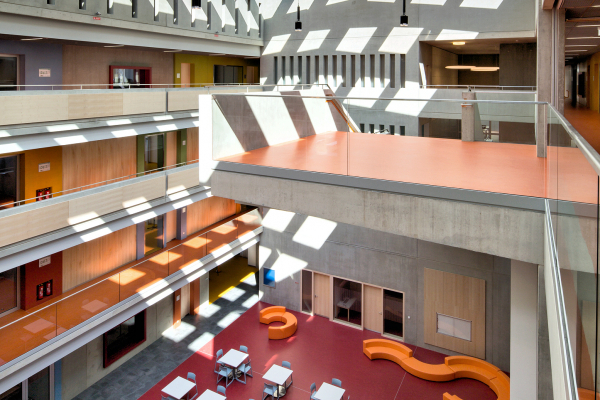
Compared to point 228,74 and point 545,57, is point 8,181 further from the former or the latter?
point 545,57

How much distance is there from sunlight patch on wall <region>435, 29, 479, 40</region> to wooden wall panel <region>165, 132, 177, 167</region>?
473 inches

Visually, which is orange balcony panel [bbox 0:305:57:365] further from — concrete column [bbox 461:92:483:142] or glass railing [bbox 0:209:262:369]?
concrete column [bbox 461:92:483:142]

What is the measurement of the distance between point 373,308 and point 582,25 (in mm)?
11650

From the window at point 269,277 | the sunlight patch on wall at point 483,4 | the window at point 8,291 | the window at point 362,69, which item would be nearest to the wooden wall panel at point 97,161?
the window at point 8,291

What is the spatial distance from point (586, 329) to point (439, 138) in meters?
5.95

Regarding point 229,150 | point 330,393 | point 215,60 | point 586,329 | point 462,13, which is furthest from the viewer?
point 215,60

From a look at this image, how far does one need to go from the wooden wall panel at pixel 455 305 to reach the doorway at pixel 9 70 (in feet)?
48.3

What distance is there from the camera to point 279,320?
18172mm

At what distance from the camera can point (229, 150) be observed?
884 centimetres

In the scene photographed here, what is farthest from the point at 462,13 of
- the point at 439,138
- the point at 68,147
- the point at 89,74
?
the point at 68,147

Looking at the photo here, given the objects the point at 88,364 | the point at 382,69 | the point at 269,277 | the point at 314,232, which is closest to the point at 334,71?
the point at 382,69

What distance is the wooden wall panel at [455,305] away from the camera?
49.1 feet

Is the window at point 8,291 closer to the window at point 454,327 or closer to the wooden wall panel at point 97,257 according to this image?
the wooden wall panel at point 97,257

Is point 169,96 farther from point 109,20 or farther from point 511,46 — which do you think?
point 511,46
